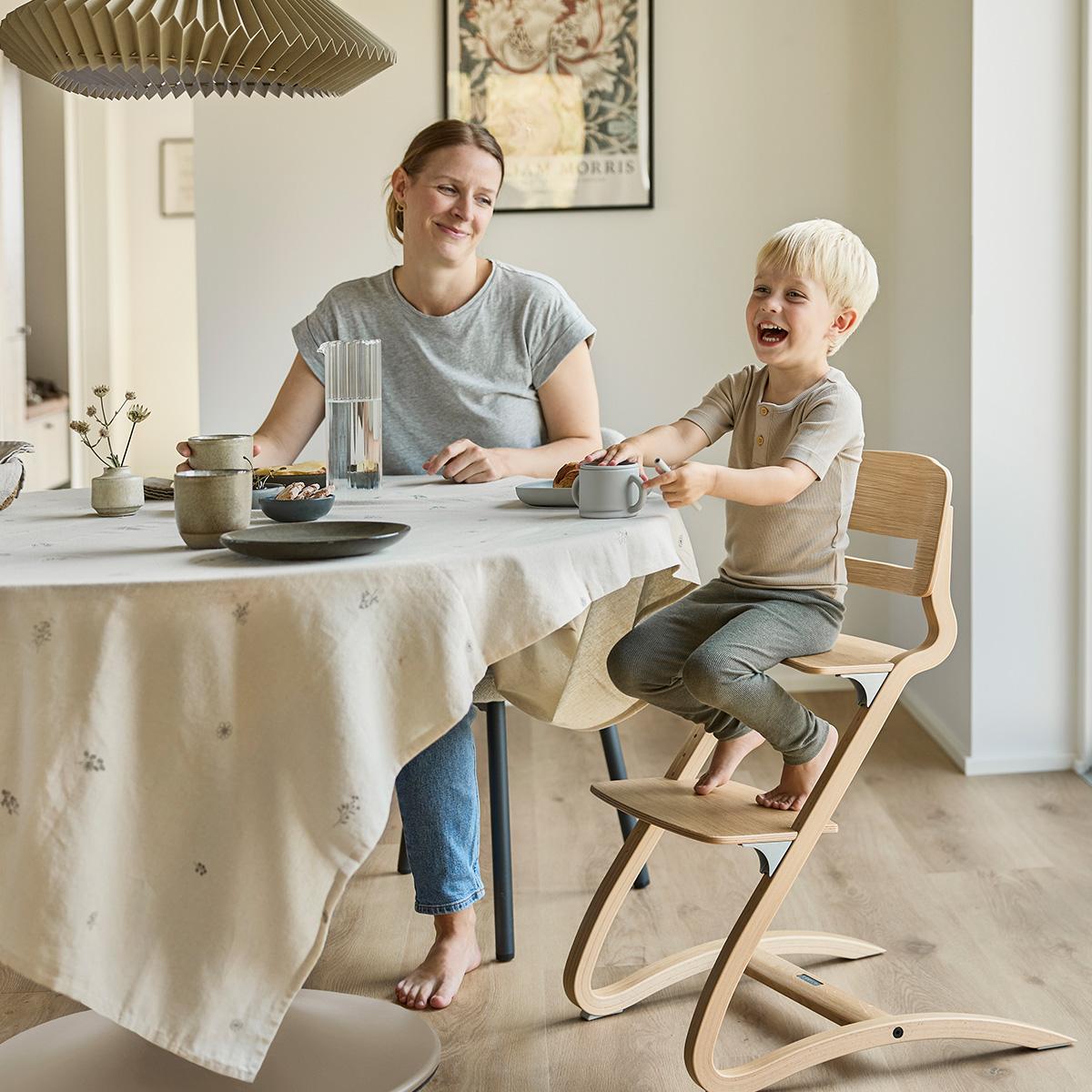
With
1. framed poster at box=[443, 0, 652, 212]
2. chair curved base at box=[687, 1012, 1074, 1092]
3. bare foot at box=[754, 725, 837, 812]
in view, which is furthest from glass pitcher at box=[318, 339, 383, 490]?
framed poster at box=[443, 0, 652, 212]

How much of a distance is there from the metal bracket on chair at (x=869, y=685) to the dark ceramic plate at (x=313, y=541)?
0.62 meters

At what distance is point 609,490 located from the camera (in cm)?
154

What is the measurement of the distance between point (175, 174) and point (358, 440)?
6612 mm

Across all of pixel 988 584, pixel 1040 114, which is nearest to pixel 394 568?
pixel 988 584

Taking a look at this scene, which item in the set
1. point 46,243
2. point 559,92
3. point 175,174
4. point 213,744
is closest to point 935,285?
point 559,92

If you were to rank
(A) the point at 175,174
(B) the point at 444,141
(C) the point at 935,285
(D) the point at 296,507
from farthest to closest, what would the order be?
(A) the point at 175,174 → (C) the point at 935,285 → (B) the point at 444,141 → (D) the point at 296,507

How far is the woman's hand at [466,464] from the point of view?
1970 millimetres

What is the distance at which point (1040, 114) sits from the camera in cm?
273

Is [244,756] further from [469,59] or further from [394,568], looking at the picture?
[469,59]

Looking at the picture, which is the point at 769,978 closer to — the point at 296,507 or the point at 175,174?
the point at 296,507

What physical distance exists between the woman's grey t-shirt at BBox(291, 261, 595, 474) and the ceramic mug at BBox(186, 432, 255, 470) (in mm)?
609

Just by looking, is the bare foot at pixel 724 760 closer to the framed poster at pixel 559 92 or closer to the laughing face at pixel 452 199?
the laughing face at pixel 452 199

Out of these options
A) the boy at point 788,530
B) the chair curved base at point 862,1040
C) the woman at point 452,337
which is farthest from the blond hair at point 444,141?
the chair curved base at point 862,1040

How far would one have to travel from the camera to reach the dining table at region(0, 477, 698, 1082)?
119 cm
